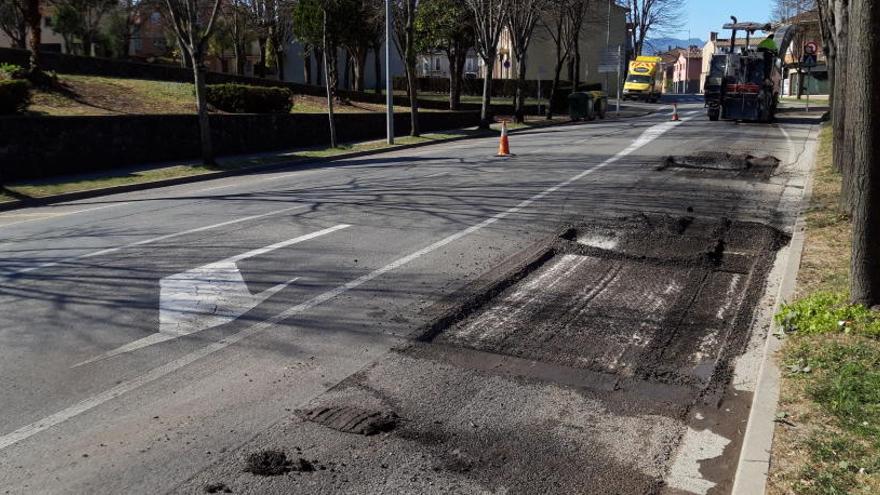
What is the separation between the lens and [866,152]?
677 centimetres

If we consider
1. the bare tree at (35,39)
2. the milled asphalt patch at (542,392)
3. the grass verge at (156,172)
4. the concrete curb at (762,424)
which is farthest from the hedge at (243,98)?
the concrete curb at (762,424)

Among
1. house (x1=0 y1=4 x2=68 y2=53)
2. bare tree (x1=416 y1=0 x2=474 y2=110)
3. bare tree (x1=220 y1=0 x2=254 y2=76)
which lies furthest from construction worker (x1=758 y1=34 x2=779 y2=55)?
house (x1=0 y1=4 x2=68 y2=53)

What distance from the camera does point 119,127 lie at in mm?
20141

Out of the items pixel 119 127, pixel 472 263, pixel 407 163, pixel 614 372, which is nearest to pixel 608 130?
pixel 407 163

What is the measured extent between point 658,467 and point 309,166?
58.1 ft

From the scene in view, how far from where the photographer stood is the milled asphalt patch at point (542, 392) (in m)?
4.27

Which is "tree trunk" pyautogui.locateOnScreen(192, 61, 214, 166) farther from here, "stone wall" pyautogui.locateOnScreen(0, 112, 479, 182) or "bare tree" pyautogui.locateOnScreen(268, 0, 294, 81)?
"bare tree" pyautogui.locateOnScreen(268, 0, 294, 81)

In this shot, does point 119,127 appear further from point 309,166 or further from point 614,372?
point 614,372

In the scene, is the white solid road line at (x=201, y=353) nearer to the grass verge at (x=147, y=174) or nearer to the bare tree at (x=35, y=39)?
the grass verge at (x=147, y=174)

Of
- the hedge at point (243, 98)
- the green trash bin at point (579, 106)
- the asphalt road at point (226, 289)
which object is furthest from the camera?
the green trash bin at point (579, 106)

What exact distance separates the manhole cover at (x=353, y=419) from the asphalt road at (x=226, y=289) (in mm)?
218

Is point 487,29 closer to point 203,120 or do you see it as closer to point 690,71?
point 203,120

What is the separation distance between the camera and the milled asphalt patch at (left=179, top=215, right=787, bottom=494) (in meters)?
4.27

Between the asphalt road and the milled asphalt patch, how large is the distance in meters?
0.22
